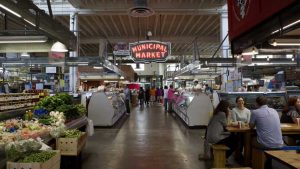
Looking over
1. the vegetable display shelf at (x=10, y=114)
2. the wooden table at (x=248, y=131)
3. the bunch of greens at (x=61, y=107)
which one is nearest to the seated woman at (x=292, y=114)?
the wooden table at (x=248, y=131)

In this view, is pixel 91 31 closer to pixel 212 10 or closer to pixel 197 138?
pixel 212 10

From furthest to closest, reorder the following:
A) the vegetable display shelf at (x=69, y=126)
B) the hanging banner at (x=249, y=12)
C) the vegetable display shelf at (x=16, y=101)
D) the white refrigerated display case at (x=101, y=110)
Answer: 1. the white refrigerated display case at (x=101, y=110)
2. the vegetable display shelf at (x=16, y=101)
3. the vegetable display shelf at (x=69, y=126)
4. the hanging banner at (x=249, y=12)

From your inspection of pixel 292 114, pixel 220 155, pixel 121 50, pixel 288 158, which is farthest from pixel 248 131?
pixel 121 50

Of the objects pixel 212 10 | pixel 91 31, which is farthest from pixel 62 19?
pixel 212 10

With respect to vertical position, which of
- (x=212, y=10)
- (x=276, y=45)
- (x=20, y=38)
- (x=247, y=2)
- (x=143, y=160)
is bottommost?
(x=143, y=160)

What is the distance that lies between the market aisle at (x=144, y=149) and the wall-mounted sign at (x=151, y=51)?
3.25 metres

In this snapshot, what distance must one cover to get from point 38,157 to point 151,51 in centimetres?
1011

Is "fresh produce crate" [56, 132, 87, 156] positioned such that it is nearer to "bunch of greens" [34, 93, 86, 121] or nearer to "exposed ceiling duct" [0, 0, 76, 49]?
"bunch of greens" [34, 93, 86, 121]

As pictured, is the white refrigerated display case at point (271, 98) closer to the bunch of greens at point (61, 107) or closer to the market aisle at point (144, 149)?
the market aisle at point (144, 149)

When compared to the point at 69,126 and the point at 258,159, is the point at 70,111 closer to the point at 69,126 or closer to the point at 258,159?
the point at 69,126

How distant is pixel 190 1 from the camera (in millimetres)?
12969

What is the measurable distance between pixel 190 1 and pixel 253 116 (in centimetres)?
828

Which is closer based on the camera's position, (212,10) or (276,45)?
(276,45)

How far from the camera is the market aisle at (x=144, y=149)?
22.1 feet
